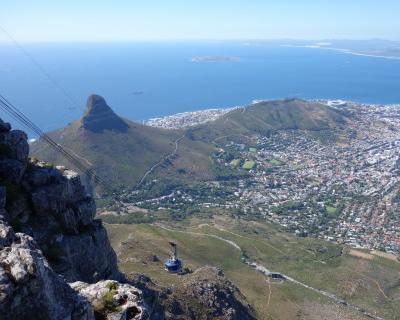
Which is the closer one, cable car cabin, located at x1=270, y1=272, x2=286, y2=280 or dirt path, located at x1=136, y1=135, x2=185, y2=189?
cable car cabin, located at x1=270, y1=272, x2=286, y2=280

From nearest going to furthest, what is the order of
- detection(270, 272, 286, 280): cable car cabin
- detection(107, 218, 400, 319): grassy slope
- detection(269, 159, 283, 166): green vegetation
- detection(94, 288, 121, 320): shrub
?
detection(94, 288, 121, 320): shrub
detection(107, 218, 400, 319): grassy slope
detection(270, 272, 286, 280): cable car cabin
detection(269, 159, 283, 166): green vegetation

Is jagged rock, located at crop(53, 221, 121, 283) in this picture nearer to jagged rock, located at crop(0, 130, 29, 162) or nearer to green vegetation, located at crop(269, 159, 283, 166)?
jagged rock, located at crop(0, 130, 29, 162)

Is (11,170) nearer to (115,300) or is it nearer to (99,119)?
(115,300)

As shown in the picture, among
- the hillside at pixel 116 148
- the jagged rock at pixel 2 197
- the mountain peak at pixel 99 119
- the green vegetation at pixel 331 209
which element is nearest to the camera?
the jagged rock at pixel 2 197

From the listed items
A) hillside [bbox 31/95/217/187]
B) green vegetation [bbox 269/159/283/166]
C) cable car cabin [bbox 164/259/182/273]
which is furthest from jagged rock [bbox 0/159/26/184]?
green vegetation [bbox 269/159/283/166]

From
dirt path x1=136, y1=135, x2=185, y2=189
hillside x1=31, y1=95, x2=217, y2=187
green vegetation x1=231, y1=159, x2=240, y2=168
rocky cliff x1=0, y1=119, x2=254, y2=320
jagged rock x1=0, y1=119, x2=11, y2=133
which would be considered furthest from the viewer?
green vegetation x1=231, y1=159, x2=240, y2=168

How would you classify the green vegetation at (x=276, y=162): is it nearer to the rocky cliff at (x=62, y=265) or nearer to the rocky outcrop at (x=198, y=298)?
the rocky outcrop at (x=198, y=298)

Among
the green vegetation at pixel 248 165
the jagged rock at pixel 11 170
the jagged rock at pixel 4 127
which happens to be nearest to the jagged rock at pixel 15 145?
the jagged rock at pixel 4 127

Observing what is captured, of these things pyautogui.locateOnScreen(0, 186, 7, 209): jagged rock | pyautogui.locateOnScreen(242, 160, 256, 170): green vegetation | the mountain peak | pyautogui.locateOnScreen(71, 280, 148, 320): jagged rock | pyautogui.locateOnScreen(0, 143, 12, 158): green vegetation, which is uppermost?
pyautogui.locateOnScreen(0, 143, 12, 158): green vegetation
